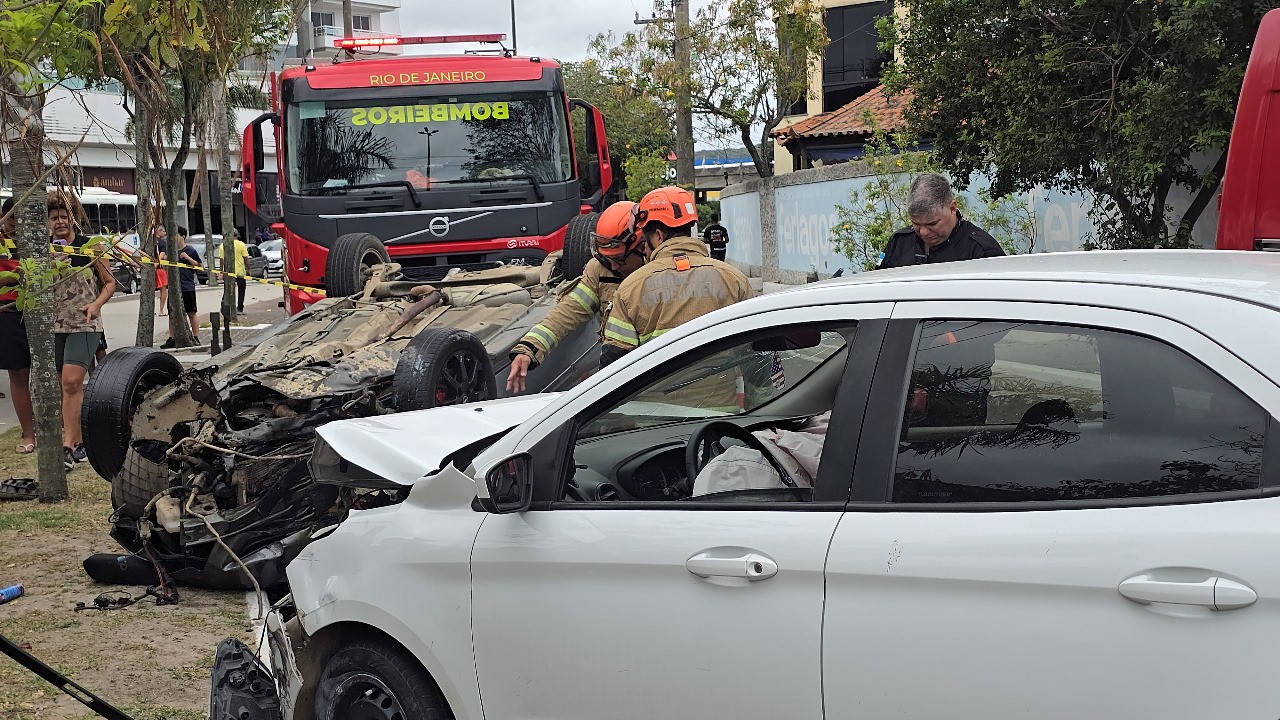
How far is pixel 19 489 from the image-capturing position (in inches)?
304

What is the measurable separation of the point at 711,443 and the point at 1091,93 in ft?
22.7

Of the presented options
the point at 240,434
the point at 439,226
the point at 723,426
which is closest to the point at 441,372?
the point at 240,434

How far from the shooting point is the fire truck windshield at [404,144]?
11.4 m

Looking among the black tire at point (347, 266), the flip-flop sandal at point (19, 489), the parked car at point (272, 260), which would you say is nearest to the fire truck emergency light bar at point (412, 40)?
the black tire at point (347, 266)

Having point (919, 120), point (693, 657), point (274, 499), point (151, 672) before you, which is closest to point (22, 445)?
point (274, 499)

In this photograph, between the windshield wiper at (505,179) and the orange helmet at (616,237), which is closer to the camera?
the orange helmet at (616,237)

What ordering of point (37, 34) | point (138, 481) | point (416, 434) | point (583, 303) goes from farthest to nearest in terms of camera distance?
point (138, 481) → point (583, 303) → point (37, 34) → point (416, 434)

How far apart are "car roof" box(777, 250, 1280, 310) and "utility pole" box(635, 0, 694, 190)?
20.2 metres

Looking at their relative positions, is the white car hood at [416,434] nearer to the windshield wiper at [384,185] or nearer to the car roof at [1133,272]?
the car roof at [1133,272]

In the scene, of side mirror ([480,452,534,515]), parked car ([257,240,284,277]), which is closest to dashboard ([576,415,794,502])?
side mirror ([480,452,534,515])

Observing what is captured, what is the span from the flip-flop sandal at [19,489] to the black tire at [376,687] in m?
4.97

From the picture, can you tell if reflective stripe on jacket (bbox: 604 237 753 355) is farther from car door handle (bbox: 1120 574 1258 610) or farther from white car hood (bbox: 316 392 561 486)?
car door handle (bbox: 1120 574 1258 610)

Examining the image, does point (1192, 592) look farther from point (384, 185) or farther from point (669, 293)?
point (384, 185)

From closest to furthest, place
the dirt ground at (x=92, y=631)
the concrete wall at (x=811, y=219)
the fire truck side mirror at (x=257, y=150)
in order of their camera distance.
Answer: the dirt ground at (x=92, y=631), the concrete wall at (x=811, y=219), the fire truck side mirror at (x=257, y=150)
